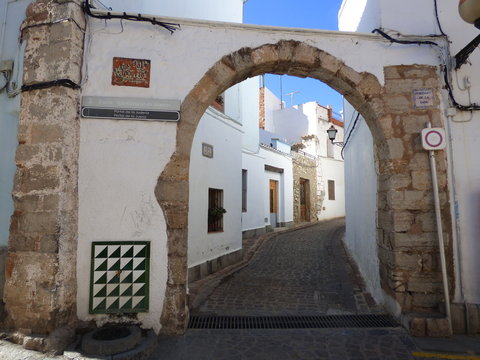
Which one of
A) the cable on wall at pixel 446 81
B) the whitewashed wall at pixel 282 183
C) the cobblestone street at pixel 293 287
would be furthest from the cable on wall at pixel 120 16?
the whitewashed wall at pixel 282 183

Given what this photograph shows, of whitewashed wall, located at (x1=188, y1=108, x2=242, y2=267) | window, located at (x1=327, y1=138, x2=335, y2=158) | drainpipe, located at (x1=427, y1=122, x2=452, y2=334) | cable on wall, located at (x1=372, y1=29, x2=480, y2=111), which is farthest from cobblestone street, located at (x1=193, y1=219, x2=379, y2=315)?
window, located at (x1=327, y1=138, x2=335, y2=158)

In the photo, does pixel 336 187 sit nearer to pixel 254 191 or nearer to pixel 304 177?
pixel 304 177

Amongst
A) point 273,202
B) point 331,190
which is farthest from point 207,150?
point 331,190

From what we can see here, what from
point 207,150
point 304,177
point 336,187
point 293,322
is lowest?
point 293,322

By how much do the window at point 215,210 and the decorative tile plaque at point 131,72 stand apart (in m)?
3.56

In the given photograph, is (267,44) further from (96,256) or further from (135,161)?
(96,256)

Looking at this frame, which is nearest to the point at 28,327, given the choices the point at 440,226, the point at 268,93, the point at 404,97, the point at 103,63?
the point at 103,63

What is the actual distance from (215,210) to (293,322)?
336 centimetres

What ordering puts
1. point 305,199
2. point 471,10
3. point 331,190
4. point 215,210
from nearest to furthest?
1. point 471,10
2. point 215,210
3. point 305,199
4. point 331,190

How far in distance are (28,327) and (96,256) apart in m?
0.88

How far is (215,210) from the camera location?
6.62m

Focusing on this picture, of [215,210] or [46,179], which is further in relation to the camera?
[215,210]

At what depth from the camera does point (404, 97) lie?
12.1 ft

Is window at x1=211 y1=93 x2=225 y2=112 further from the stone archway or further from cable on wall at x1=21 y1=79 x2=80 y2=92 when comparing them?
cable on wall at x1=21 y1=79 x2=80 y2=92
